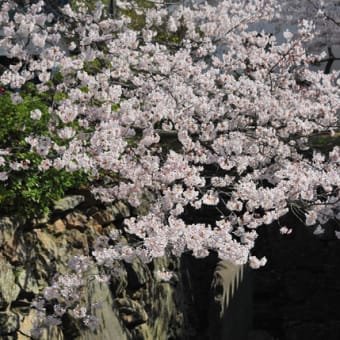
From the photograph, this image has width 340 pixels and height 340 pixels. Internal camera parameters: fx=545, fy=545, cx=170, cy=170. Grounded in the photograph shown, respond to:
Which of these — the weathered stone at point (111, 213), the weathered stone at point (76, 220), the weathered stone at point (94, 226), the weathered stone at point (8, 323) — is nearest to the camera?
the weathered stone at point (8, 323)

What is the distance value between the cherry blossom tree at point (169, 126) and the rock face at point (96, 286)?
0.27 meters

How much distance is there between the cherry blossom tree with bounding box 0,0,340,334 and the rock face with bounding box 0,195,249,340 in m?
0.27

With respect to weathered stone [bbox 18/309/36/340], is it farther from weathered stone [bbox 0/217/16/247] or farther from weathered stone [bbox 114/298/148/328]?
weathered stone [bbox 114/298/148/328]

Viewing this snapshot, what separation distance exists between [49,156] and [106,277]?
126 cm

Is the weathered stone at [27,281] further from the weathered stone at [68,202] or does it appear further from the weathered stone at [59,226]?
the weathered stone at [68,202]

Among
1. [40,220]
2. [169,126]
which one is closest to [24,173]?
[40,220]

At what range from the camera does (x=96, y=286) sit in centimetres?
575

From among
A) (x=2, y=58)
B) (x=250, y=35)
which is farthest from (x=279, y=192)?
(x=2, y=58)

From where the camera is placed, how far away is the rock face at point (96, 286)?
4812 mm

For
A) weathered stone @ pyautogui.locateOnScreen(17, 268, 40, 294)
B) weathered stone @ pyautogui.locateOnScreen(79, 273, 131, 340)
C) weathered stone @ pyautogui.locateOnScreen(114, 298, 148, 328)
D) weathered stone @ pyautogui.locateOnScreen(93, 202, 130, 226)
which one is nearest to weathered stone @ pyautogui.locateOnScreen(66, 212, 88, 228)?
weathered stone @ pyautogui.locateOnScreen(93, 202, 130, 226)

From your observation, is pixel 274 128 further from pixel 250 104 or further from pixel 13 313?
pixel 13 313

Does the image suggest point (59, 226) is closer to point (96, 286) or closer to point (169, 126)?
point (96, 286)

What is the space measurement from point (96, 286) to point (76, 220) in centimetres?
74

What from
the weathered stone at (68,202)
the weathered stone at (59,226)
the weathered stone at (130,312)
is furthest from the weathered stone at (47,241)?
the weathered stone at (130,312)
